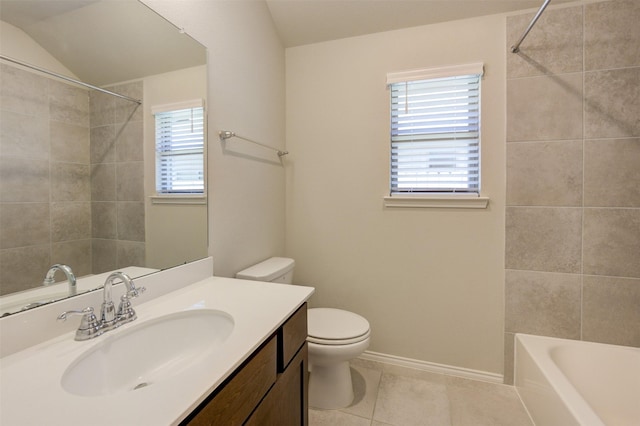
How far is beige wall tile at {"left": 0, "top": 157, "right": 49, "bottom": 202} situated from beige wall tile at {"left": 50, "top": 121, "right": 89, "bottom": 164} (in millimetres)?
48

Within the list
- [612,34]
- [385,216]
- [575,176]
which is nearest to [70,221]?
[385,216]

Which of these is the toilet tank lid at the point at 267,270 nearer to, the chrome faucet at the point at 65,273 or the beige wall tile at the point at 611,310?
the chrome faucet at the point at 65,273

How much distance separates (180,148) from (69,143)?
0.43 m

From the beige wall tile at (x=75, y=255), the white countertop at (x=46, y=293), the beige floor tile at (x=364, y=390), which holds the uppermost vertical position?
Result: the beige wall tile at (x=75, y=255)

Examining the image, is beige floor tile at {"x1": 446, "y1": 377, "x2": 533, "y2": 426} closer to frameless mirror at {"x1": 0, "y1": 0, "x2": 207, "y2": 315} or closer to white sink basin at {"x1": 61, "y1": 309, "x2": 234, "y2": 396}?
white sink basin at {"x1": 61, "y1": 309, "x2": 234, "y2": 396}

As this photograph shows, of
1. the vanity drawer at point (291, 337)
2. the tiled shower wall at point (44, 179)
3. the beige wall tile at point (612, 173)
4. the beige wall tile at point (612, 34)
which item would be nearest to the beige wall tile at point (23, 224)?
the tiled shower wall at point (44, 179)

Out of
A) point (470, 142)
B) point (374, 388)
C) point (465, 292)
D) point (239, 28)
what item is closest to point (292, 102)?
point (239, 28)

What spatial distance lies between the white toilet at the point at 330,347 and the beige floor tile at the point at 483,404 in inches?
24.3

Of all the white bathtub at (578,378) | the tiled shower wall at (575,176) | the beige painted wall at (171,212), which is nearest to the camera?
the beige painted wall at (171,212)

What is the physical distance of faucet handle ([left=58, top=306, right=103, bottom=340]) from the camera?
2.50 ft

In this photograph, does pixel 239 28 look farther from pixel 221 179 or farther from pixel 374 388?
pixel 374 388

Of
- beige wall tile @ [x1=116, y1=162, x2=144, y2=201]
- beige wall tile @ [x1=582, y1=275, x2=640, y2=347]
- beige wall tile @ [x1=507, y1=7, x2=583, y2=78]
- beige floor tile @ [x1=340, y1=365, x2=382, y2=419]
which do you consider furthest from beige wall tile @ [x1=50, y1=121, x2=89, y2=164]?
beige wall tile @ [x1=582, y1=275, x2=640, y2=347]

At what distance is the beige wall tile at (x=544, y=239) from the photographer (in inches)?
65.5

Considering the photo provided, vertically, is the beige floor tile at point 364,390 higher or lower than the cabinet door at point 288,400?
lower
